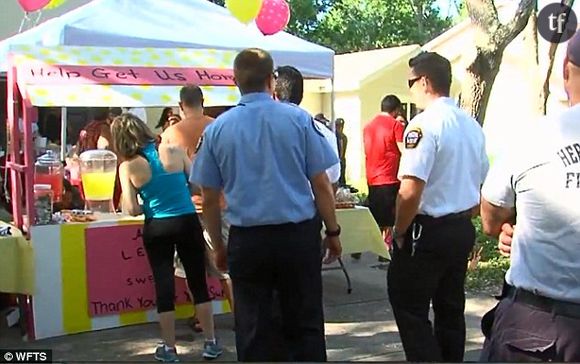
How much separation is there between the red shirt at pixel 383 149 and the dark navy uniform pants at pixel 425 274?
316 cm

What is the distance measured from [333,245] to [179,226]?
3.68 feet

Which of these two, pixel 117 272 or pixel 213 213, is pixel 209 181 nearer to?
pixel 213 213

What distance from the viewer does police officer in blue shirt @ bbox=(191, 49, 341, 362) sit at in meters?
3.10

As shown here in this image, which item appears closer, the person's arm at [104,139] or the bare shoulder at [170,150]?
the bare shoulder at [170,150]

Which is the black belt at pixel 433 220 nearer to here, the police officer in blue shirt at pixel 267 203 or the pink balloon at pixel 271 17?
the police officer in blue shirt at pixel 267 203

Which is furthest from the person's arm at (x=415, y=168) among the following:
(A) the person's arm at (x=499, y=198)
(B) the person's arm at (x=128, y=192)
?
(B) the person's arm at (x=128, y=192)

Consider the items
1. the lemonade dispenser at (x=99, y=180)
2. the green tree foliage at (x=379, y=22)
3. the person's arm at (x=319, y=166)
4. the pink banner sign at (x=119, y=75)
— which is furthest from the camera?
the green tree foliage at (x=379, y=22)

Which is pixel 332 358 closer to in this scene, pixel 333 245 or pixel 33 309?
pixel 333 245

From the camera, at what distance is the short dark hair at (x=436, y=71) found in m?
3.48

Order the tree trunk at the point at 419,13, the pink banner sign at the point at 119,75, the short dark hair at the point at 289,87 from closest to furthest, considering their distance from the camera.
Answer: the short dark hair at the point at 289,87, the pink banner sign at the point at 119,75, the tree trunk at the point at 419,13

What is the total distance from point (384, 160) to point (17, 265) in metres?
3.25

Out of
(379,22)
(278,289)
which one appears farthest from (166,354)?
(379,22)

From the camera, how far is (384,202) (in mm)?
6844

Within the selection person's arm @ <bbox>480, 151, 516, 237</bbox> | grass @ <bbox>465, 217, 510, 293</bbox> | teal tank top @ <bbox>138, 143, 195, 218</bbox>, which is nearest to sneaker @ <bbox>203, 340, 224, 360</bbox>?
teal tank top @ <bbox>138, 143, 195, 218</bbox>
